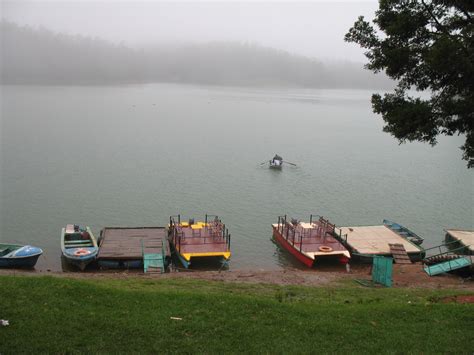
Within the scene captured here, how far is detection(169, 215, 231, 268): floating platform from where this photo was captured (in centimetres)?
2956

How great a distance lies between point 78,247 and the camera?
30.2 metres

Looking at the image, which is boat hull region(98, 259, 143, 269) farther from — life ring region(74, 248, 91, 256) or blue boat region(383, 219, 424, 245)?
blue boat region(383, 219, 424, 245)

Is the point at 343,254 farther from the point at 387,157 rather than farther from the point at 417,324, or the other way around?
the point at 387,157

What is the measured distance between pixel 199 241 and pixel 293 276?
7596 mm

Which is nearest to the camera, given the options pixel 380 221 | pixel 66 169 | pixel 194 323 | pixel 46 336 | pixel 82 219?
pixel 46 336

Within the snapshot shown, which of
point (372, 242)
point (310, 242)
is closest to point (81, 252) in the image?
point (310, 242)

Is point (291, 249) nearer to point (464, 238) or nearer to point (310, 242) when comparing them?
point (310, 242)

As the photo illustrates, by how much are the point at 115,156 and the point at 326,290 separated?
51.6m

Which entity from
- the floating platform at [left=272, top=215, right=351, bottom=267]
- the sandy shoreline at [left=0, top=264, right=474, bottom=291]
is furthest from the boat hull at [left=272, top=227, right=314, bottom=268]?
the sandy shoreline at [left=0, top=264, right=474, bottom=291]

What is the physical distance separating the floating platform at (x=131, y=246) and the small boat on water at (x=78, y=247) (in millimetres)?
544

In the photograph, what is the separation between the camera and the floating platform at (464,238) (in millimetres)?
33600

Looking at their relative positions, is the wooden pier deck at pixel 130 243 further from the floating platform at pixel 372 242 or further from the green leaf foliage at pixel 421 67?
the green leaf foliage at pixel 421 67

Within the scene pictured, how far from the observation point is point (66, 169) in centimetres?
5806

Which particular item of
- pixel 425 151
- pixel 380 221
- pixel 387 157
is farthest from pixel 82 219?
pixel 425 151
